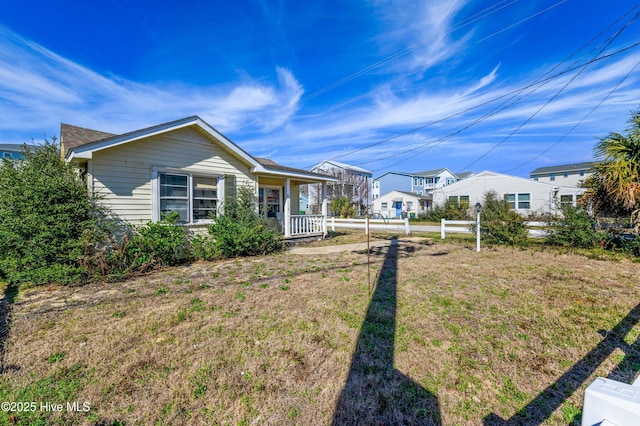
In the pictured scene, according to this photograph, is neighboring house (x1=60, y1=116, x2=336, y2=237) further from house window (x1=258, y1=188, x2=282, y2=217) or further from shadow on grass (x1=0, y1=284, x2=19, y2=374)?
shadow on grass (x1=0, y1=284, x2=19, y2=374)

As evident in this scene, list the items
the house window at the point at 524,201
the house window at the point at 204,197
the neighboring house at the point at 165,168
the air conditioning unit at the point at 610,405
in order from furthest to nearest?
the house window at the point at 524,201 → the house window at the point at 204,197 → the neighboring house at the point at 165,168 → the air conditioning unit at the point at 610,405

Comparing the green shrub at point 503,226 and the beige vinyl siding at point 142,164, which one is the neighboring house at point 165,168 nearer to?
the beige vinyl siding at point 142,164

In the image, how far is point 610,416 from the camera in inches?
27.3

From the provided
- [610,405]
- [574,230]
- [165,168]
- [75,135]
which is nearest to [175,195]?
[165,168]

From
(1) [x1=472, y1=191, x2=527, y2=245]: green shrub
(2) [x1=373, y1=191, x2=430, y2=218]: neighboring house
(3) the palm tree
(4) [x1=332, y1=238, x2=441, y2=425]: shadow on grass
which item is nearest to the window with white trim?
(2) [x1=373, y1=191, x2=430, y2=218]: neighboring house

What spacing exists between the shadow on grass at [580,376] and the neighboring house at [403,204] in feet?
104

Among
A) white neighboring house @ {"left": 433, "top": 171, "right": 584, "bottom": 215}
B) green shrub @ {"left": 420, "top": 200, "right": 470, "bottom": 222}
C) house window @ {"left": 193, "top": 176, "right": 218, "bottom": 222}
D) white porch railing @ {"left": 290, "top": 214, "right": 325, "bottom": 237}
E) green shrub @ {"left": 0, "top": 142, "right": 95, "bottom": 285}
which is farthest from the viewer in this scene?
white neighboring house @ {"left": 433, "top": 171, "right": 584, "bottom": 215}

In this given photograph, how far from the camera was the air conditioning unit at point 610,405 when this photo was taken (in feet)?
2.16

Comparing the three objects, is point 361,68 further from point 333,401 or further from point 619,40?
point 333,401

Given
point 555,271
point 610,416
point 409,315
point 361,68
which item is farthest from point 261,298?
point 361,68

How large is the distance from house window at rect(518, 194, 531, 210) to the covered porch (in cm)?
2265

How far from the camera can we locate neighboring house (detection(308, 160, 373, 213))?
1356 inches

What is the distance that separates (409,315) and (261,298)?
246 cm

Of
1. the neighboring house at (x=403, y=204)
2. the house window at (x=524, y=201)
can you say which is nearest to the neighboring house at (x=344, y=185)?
the neighboring house at (x=403, y=204)
